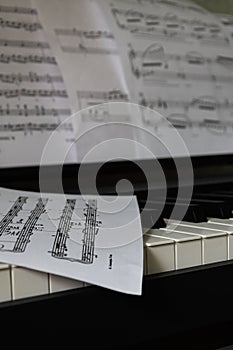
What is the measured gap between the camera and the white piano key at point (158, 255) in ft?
2.08

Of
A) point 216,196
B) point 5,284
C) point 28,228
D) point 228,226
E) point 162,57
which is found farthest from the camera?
point 162,57

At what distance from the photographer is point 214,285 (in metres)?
0.69

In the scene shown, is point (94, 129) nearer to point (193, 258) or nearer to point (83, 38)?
point (83, 38)

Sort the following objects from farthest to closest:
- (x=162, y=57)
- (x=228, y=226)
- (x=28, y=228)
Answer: (x=162, y=57), (x=228, y=226), (x=28, y=228)

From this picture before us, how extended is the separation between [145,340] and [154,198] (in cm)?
33

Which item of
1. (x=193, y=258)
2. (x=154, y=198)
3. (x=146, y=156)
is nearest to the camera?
(x=193, y=258)

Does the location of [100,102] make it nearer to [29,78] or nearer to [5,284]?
[29,78]

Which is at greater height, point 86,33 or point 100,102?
point 86,33

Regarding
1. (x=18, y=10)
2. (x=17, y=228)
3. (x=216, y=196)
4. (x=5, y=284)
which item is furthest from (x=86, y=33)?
(x=5, y=284)

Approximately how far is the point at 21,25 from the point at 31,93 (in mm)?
129

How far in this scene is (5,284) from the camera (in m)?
0.54

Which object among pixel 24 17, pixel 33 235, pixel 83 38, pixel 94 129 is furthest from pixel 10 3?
pixel 33 235

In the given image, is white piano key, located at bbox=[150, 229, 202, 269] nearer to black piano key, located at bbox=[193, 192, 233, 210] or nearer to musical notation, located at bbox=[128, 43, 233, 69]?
black piano key, located at bbox=[193, 192, 233, 210]

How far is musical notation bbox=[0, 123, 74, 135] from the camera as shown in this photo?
91 centimetres
